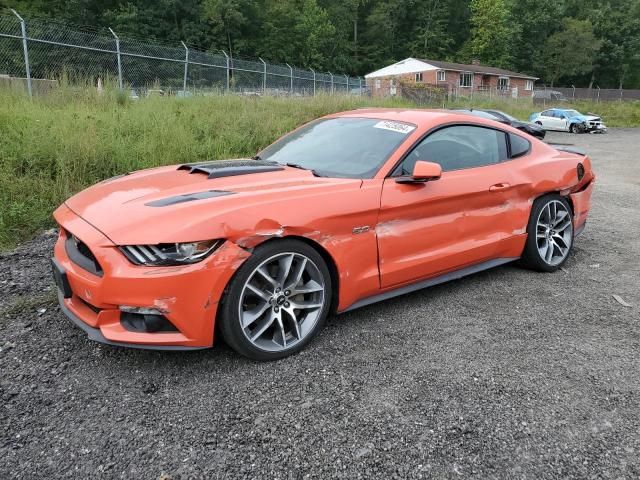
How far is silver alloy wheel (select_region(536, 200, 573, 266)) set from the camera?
4.46 meters

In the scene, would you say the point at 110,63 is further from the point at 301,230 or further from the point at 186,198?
the point at 301,230

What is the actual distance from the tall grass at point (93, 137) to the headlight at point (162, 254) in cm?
292

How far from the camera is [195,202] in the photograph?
2.80 metres

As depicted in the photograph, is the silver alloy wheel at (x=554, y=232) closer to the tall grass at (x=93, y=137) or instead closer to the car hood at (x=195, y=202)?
the car hood at (x=195, y=202)

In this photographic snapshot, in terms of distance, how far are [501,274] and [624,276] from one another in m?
1.08

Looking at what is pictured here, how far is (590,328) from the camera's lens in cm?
343

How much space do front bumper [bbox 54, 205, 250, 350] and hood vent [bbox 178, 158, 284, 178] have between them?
895 millimetres

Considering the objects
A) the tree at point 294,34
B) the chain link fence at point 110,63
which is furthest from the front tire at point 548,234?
the tree at point 294,34

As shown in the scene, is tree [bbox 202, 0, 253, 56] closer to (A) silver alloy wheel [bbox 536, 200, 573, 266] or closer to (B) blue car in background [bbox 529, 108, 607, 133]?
(B) blue car in background [bbox 529, 108, 607, 133]

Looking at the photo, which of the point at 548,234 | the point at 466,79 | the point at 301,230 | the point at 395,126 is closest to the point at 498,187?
the point at 548,234

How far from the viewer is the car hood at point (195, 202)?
8.59ft

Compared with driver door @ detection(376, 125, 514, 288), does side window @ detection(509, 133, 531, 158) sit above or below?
above

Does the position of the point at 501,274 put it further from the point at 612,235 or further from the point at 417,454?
the point at 417,454

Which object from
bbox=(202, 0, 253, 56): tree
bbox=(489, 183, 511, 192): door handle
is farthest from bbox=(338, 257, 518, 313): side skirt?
bbox=(202, 0, 253, 56): tree
